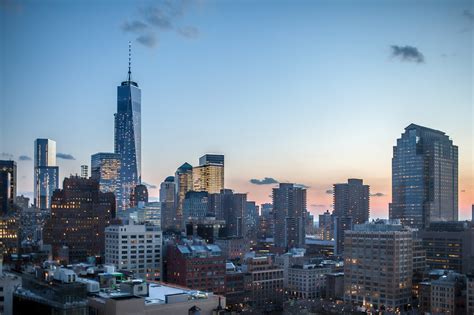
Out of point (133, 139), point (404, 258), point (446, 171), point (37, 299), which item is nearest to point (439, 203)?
point (446, 171)

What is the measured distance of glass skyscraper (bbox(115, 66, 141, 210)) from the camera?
12675 cm

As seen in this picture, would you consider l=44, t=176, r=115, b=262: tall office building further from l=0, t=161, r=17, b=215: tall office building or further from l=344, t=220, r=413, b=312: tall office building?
l=344, t=220, r=413, b=312: tall office building

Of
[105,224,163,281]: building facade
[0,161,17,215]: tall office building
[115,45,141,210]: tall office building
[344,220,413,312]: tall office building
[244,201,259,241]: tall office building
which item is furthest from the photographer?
[115,45,141,210]: tall office building

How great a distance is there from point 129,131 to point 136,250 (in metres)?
97.6

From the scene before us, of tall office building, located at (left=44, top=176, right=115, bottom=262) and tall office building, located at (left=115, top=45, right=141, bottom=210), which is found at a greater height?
tall office building, located at (left=115, top=45, right=141, bottom=210)

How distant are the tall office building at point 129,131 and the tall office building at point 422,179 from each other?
6714cm

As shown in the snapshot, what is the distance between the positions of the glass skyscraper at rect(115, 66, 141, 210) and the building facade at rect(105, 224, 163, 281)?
89.4 m

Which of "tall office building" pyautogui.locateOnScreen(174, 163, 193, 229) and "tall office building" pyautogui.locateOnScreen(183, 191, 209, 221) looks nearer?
"tall office building" pyautogui.locateOnScreen(183, 191, 209, 221)

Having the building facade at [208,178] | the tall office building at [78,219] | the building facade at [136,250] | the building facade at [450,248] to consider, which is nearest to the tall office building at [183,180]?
the building facade at [208,178]

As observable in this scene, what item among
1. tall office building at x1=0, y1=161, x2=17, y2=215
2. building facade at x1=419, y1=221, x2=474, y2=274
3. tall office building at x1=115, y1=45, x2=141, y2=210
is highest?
tall office building at x1=115, y1=45, x2=141, y2=210

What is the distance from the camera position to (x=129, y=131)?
131 meters

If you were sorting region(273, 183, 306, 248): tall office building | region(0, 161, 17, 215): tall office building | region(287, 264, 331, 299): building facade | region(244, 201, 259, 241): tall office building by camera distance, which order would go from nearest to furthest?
1. region(287, 264, 331, 299): building facade
2. region(0, 161, 17, 215): tall office building
3. region(273, 183, 306, 248): tall office building
4. region(244, 201, 259, 241): tall office building

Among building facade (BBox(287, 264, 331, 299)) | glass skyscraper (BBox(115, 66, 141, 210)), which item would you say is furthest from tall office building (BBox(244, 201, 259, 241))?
building facade (BBox(287, 264, 331, 299))

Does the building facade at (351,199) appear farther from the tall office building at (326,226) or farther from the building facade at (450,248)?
the building facade at (450,248)
